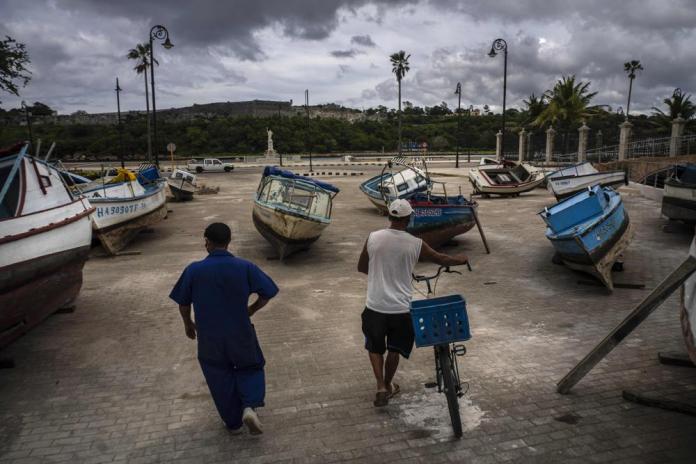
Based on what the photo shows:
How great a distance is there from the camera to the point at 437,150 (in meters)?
79.0

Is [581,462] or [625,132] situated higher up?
[625,132]

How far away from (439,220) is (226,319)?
8.23m

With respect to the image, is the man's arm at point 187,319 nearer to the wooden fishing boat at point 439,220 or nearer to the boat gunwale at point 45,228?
the boat gunwale at point 45,228

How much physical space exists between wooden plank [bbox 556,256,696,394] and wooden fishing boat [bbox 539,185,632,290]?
3.82 meters

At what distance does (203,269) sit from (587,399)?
3771 mm

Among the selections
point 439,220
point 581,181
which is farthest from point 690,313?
point 581,181

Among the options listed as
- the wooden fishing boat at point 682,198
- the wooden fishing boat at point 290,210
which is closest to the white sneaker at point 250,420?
the wooden fishing boat at point 290,210

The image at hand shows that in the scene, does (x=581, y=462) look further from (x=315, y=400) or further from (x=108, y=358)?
(x=108, y=358)

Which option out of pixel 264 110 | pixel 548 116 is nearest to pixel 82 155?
pixel 264 110

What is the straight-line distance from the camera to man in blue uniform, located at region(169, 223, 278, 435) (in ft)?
12.7

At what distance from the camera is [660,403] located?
4.48 metres

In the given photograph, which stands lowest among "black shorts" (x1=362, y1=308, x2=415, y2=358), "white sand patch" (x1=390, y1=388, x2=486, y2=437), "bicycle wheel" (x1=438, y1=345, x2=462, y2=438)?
"white sand patch" (x1=390, y1=388, x2=486, y2=437)

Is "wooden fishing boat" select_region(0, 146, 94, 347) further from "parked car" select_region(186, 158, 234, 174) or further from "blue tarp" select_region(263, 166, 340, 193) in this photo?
"parked car" select_region(186, 158, 234, 174)

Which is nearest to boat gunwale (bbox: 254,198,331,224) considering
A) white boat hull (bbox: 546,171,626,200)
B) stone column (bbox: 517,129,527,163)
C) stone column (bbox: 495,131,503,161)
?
white boat hull (bbox: 546,171,626,200)
